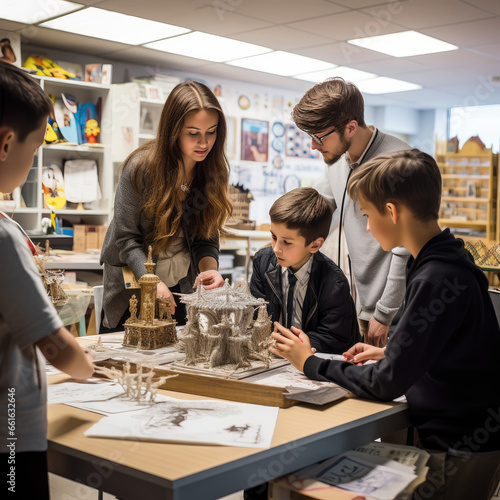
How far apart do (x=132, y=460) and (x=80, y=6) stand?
424 cm

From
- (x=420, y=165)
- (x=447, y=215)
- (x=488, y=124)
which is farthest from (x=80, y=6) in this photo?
(x=488, y=124)

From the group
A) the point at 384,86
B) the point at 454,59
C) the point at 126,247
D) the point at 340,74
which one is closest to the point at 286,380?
the point at 126,247

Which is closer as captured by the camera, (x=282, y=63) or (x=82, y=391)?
(x=82, y=391)

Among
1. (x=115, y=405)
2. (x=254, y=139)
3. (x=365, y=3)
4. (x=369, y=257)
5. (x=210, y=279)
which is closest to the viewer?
(x=115, y=405)

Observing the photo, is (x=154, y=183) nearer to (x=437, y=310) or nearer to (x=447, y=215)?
(x=437, y=310)

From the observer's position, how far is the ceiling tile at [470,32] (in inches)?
199

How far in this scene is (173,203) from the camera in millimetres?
2045

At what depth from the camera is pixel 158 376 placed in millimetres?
1446

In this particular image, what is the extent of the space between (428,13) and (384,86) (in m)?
3.26

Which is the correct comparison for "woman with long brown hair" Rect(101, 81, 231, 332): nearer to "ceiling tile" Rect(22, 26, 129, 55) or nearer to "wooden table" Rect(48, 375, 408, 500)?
"wooden table" Rect(48, 375, 408, 500)

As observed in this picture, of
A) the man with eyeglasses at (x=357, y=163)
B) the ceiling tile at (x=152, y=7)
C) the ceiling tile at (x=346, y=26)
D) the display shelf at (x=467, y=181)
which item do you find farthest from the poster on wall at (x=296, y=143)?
the man with eyeglasses at (x=357, y=163)

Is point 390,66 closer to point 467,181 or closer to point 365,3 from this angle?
point 467,181

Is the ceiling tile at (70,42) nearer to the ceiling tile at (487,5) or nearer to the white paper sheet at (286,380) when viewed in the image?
the ceiling tile at (487,5)

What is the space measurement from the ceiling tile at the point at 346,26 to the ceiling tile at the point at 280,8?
14 cm
